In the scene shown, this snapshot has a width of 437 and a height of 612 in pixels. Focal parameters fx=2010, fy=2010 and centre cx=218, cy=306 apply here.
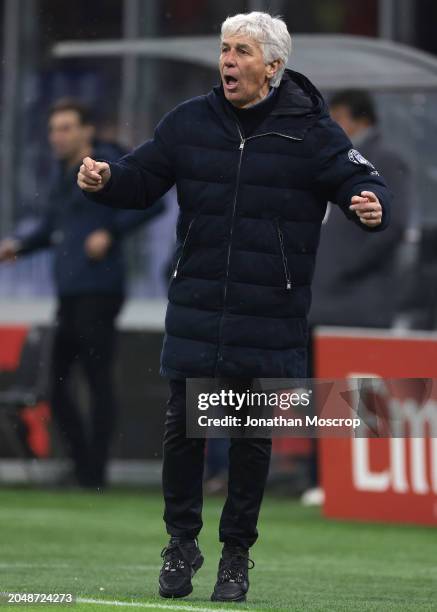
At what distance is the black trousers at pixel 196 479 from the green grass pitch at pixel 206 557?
0.80ft

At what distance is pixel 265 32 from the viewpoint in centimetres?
655

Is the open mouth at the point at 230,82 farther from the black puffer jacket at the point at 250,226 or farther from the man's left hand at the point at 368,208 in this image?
the man's left hand at the point at 368,208

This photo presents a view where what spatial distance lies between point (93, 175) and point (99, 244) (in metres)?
5.54

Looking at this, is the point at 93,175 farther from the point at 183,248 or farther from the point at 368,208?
the point at 368,208

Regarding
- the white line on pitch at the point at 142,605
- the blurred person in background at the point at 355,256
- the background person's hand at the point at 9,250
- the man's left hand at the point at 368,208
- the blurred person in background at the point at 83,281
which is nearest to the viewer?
the white line on pitch at the point at 142,605

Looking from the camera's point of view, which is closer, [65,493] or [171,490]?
[171,490]

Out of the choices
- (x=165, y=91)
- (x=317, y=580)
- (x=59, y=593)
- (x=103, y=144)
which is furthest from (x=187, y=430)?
(x=165, y=91)

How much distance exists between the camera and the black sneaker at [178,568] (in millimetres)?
6574

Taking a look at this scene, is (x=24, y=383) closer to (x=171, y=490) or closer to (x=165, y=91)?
(x=165, y=91)

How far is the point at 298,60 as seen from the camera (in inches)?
463

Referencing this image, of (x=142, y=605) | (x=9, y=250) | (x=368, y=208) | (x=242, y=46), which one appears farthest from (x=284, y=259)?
(x=9, y=250)

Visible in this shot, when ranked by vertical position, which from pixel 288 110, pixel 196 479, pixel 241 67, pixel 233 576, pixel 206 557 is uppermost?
pixel 241 67

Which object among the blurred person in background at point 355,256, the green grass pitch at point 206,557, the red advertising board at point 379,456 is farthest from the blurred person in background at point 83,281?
the red advertising board at point 379,456

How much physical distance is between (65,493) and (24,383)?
1.04 meters
